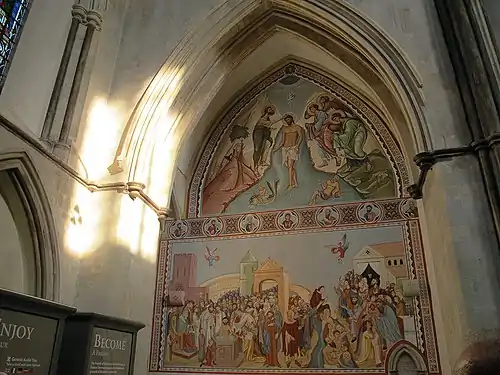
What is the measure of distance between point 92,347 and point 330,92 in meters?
6.33

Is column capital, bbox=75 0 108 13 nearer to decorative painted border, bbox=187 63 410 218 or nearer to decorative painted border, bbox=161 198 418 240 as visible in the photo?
decorative painted border, bbox=187 63 410 218

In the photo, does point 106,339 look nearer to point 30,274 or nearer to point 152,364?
point 30,274

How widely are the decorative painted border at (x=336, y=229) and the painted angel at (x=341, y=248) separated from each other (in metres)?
0.22

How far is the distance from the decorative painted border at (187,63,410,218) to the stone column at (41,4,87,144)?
10.4 ft

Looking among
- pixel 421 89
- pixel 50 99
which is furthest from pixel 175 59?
pixel 421 89

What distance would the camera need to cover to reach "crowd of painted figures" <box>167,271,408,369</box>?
6.85 m

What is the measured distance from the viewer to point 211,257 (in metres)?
8.05

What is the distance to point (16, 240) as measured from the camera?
565cm

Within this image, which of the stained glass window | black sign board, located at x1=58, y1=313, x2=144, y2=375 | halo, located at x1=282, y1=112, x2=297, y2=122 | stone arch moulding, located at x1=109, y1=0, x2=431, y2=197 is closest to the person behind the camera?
black sign board, located at x1=58, y1=313, x2=144, y2=375

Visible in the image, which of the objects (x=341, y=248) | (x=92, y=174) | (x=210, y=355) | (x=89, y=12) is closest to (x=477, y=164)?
(x=341, y=248)

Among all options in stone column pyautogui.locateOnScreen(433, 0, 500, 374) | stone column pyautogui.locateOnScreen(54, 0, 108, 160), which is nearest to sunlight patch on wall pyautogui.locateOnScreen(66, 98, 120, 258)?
stone column pyautogui.locateOnScreen(54, 0, 108, 160)

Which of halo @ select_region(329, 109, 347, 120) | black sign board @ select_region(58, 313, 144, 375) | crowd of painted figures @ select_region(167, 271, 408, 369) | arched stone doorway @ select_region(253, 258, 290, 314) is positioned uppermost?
halo @ select_region(329, 109, 347, 120)

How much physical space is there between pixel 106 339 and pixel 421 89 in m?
4.51

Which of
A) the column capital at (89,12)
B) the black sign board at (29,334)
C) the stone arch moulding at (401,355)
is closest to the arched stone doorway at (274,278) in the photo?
the stone arch moulding at (401,355)
